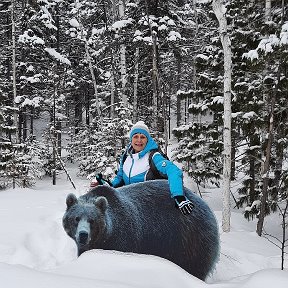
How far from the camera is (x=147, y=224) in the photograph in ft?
12.7

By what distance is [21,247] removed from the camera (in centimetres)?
541

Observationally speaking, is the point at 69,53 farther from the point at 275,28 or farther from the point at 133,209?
the point at 133,209

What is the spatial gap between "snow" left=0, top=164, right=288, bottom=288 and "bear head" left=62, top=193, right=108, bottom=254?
49cm

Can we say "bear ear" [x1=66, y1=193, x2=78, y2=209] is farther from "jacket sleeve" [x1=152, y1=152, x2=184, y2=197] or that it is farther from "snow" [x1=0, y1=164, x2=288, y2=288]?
"jacket sleeve" [x1=152, y1=152, x2=184, y2=197]

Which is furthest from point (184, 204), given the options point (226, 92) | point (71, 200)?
point (226, 92)

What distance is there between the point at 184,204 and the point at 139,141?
125 cm

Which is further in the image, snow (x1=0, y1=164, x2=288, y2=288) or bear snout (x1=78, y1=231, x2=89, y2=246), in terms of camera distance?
bear snout (x1=78, y1=231, x2=89, y2=246)

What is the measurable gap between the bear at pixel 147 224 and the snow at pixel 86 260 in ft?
1.37

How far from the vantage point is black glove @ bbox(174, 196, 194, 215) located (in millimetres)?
3834

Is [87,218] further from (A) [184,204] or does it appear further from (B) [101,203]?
(A) [184,204]

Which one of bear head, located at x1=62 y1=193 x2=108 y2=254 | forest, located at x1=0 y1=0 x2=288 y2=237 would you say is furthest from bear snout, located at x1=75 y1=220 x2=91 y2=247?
forest, located at x1=0 y1=0 x2=288 y2=237

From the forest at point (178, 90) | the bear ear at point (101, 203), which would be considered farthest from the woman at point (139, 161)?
the forest at point (178, 90)

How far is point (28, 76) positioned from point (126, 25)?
377 inches

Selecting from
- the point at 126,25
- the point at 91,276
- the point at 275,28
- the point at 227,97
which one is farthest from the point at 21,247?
the point at 126,25
